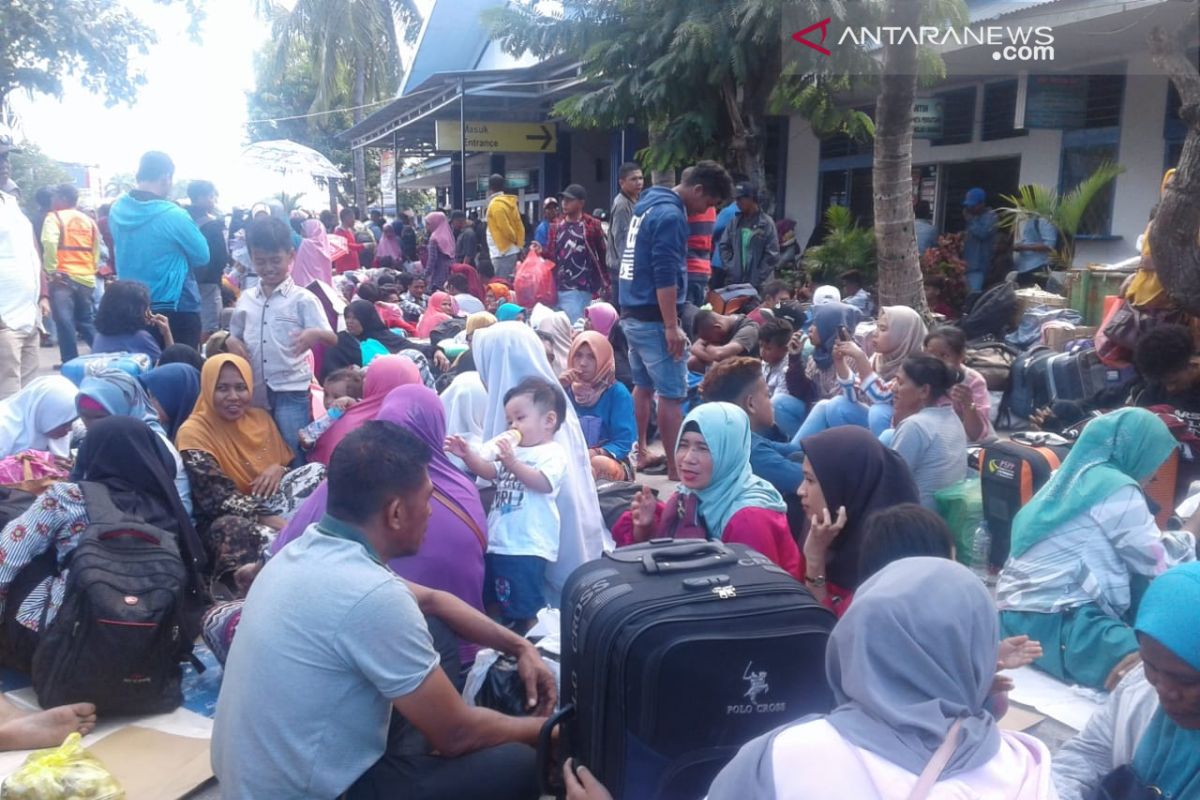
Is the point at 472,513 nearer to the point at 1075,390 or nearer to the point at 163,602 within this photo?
the point at 163,602

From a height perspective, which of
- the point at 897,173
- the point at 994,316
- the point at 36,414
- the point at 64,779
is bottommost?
the point at 64,779

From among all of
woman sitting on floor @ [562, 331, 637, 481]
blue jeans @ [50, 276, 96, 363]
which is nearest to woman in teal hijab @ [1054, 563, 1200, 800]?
woman sitting on floor @ [562, 331, 637, 481]

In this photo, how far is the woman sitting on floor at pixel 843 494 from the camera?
122 inches

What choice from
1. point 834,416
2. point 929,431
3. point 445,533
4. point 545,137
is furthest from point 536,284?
point 545,137

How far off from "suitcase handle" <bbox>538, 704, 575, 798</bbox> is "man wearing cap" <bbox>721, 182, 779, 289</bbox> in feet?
24.3

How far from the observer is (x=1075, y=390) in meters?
6.62

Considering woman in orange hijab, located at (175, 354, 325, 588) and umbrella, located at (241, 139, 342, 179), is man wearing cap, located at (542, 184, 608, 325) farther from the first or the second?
umbrella, located at (241, 139, 342, 179)

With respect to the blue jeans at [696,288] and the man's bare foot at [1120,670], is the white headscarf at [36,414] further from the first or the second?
the man's bare foot at [1120,670]

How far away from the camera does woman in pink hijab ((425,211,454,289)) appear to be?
1259 cm

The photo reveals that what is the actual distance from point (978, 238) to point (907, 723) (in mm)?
9880

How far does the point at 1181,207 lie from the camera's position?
235 inches

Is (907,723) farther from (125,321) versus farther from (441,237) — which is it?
(441,237)

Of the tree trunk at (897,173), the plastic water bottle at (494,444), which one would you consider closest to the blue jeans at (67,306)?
the plastic water bottle at (494,444)

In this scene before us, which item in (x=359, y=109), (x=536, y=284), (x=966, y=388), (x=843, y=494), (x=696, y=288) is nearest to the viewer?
(x=843, y=494)
